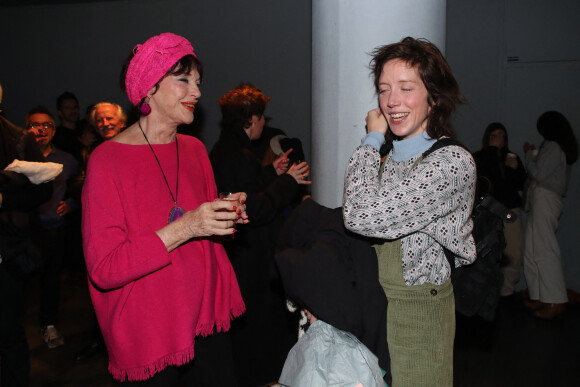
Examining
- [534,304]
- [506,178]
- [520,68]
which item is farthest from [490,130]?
[534,304]

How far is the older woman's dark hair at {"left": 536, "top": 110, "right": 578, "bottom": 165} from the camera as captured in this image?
195 inches

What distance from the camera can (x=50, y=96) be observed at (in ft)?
24.7

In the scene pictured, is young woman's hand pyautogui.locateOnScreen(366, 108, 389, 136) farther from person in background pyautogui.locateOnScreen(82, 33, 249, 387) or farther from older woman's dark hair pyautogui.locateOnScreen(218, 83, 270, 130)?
older woman's dark hair pyautogui.locateOnScreen(218, 83, 270, 130)

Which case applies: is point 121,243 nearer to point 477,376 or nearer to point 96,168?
point 96,168

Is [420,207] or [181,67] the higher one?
[181,67]

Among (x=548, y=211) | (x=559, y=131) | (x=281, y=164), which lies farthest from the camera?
(x=548, y=211)

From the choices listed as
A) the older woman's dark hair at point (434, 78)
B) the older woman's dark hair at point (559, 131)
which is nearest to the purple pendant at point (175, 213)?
the older woman's dark hair at point (434, 78)

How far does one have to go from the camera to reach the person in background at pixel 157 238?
178 cm

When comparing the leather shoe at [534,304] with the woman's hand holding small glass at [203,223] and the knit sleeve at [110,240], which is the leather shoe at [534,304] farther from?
the knit sleeve at [110,240]

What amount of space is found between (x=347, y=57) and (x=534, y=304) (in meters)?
4.27

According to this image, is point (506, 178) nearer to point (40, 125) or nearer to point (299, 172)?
point (299, 172)

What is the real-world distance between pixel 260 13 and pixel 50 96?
344 centimetres

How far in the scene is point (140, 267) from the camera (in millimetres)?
1764

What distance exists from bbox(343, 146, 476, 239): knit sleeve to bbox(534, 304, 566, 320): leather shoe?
4081mm
